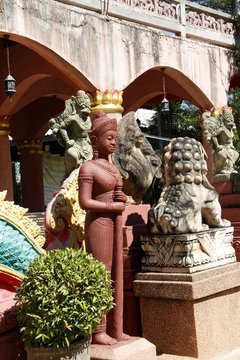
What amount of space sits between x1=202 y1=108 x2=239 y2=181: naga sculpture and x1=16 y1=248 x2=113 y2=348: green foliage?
5964 mm

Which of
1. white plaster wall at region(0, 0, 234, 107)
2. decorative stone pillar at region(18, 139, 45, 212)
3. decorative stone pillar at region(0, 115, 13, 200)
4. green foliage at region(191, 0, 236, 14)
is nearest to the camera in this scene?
white plaster wall at region(0, 0, 234, 107)

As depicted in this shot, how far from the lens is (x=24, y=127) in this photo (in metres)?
14.2

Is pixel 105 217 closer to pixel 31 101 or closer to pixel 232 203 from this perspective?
pixel 232 203

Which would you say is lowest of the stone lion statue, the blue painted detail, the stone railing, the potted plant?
the potted plant

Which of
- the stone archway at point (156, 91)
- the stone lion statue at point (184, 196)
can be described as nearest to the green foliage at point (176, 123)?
the stone archway at point (156, 91)

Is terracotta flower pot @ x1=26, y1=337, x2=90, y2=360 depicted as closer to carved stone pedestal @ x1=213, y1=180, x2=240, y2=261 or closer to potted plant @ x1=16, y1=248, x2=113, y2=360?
potted plant @ x1=16, y1=248, x2=113, y2=360

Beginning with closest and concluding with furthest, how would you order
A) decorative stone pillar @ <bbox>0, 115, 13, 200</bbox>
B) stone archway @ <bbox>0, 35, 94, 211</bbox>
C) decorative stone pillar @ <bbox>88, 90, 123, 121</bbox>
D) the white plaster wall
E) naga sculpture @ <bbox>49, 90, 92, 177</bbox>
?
1. naga sculpture @ <bbox>49, 90, 92, 177</bbox>
2. the white plaster wall
3. decorative stone pillar @ <bbox>88, 90, 123, 121</bbox>
4. stone archway @ <bbox>0, 35, 94, 211</bbox>
5. decorative stone pillar @ <bbox>0, 115, 13, 200</bbox>

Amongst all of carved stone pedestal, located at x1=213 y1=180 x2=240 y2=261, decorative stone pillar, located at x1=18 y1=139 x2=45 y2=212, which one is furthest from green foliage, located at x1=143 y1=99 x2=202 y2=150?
carved stone pedestal, located at x1=213 y1=180 x2=240 y2=261

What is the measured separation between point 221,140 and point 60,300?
6664 mm

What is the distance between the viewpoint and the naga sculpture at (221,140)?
347 inches

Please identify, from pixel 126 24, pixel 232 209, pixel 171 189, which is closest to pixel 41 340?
pixel 171 189

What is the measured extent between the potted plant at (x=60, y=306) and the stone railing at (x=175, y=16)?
6897 mm

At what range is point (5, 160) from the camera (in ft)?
38.1

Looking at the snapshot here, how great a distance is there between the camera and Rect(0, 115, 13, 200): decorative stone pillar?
11422 mm
